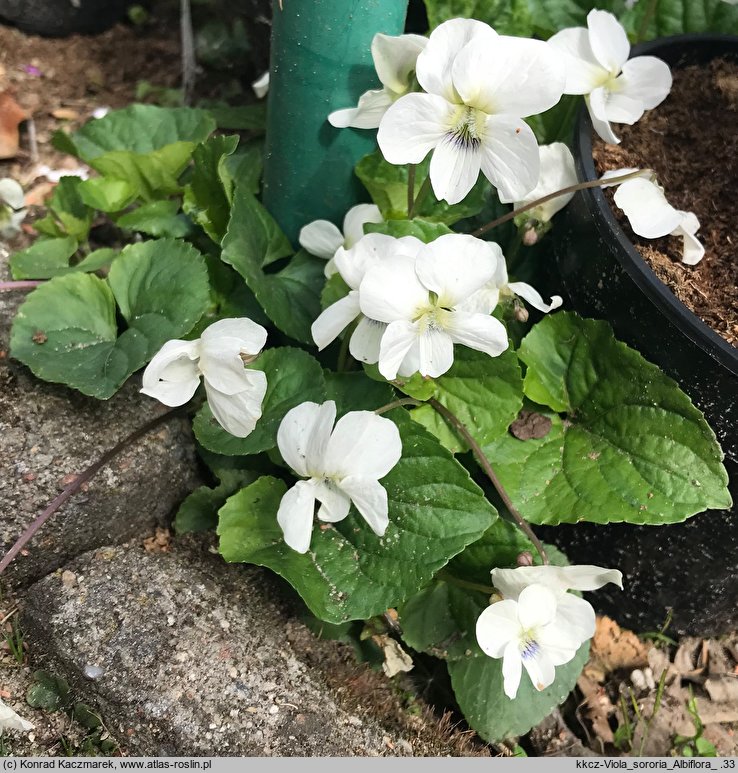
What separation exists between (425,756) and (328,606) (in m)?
0.33

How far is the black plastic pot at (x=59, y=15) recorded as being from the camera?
2.11m

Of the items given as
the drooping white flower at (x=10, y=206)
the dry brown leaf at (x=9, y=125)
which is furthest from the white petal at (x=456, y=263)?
the dry brown leaf at (x=9, y=125)

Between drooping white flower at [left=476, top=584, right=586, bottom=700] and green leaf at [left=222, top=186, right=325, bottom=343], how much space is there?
1.87 feet

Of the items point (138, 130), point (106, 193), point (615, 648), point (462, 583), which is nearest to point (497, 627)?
point (462, 583)

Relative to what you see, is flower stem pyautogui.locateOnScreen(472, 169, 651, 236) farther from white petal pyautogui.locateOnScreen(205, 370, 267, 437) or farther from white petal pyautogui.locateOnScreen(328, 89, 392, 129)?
white petal pyautogui.locateOnScreen(205, 370, 267, 437)

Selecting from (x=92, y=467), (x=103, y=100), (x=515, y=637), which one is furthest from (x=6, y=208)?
(x=515, y=637)

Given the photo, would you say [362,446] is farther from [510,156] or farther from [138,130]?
[138,130]

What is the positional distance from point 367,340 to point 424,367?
119 mm

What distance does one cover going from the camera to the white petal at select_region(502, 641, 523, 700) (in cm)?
106

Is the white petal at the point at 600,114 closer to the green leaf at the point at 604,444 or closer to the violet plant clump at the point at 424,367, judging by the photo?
the violet plant clump at the point at 424,367

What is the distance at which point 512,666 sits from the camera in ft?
3.50

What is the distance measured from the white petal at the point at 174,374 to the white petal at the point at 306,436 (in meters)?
0.15

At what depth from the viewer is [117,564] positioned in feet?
4.09

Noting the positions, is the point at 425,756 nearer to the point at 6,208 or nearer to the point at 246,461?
the point at 246,461
